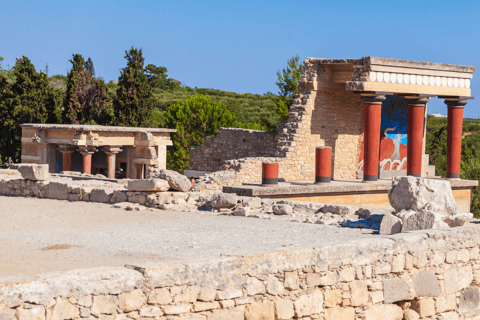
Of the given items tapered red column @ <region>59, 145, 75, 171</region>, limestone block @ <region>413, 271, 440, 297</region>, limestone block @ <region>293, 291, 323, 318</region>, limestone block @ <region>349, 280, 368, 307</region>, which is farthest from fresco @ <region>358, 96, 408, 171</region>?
limestone block @ <region>293, 291, 323, 318</region>

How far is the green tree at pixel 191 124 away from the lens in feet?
108

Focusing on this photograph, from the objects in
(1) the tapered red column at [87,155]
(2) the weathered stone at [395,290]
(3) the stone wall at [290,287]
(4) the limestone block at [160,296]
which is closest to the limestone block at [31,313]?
(3) the stone wall at [290,287]

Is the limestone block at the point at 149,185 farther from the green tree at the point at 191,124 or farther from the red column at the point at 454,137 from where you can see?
the green tree at the point at 191,124

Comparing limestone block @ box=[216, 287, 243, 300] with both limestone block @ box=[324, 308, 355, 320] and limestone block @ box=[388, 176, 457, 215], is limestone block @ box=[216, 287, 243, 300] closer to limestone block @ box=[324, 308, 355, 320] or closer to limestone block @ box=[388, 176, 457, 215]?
limestone block @ box=[324, 308, 355, 320]

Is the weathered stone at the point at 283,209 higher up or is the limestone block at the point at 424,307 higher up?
the weathered stone at the point at 283,209

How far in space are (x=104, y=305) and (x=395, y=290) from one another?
11.5 feet

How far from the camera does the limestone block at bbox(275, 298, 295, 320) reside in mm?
5961

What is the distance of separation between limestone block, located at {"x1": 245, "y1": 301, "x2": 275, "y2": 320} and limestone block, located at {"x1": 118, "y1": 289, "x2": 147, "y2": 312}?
107 cm

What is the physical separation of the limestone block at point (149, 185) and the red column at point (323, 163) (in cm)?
733

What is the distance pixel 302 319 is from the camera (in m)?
6.18

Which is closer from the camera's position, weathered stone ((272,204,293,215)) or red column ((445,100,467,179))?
weathered stone ((272,204,293,215))

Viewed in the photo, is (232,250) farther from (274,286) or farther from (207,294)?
(207,294)

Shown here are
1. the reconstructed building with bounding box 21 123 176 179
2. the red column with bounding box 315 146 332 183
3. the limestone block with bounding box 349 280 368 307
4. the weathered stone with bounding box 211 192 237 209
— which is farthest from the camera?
the reconstructed building with bounding box 21 123 176 179

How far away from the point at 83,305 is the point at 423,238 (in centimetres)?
419
